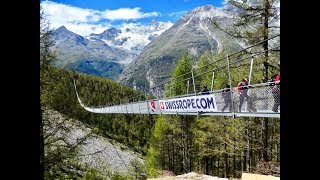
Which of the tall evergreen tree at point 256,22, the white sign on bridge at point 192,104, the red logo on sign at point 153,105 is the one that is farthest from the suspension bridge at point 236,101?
the red logo on sign at point 153,105

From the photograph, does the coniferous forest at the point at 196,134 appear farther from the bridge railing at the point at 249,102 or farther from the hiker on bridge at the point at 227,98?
the hiker on bridge at the point at 227,98

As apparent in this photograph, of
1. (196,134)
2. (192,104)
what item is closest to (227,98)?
(192,104)

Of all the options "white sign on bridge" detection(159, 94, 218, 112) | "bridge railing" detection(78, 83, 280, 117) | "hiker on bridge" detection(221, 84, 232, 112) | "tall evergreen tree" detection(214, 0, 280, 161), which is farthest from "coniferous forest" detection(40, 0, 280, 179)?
"hiker on bridge" detection(221, 84, 232, 112)

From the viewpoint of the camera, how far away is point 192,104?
13.0 metres

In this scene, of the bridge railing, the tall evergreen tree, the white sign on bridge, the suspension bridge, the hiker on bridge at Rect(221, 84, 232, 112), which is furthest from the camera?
the tall evergreen tree

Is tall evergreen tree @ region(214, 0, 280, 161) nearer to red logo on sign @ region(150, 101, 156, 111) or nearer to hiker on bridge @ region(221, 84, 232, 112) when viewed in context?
hiker on bridge @ region(221, 84, 232, 112)

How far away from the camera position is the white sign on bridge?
456 inches

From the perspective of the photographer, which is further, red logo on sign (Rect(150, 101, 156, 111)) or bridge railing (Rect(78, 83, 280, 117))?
red logo on sign (Rect(150, 101, 156, 111))

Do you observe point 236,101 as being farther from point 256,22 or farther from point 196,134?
point 196,134

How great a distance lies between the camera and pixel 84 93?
136 m

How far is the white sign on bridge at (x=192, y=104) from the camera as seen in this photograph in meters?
11.6
